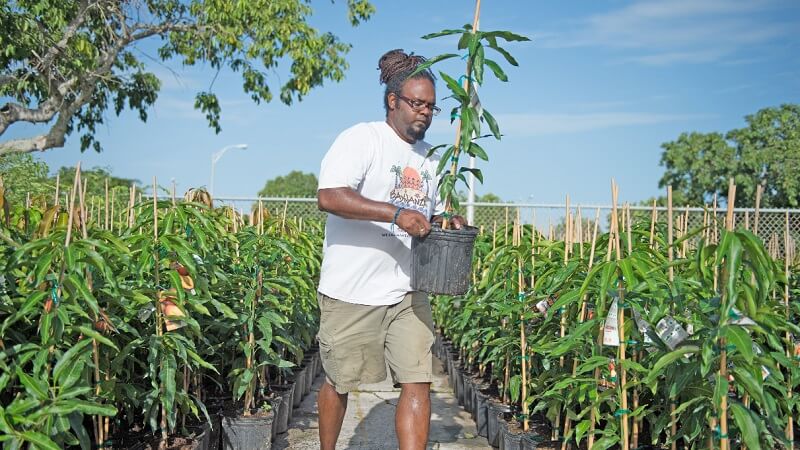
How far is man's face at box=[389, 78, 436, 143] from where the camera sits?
3.24 m

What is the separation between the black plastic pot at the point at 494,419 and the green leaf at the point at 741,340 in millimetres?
2446

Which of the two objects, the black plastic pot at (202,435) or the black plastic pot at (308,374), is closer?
the black plastic pot at (202,435)

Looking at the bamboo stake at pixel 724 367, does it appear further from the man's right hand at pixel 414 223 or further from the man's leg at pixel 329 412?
the man's leg at pixel 329 412

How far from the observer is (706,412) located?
2467mm

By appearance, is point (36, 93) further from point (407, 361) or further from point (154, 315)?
point (407, 361)

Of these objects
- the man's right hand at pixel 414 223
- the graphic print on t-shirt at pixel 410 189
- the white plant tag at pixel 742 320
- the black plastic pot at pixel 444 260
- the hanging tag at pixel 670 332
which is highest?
the graphic print on t-shirt at pixel 410 189

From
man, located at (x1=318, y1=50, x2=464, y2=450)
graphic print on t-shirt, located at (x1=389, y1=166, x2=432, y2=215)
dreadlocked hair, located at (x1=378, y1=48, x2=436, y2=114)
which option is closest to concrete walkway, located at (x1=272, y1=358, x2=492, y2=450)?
man, located at (x1=318, y1=50, x2=464, y2=450)

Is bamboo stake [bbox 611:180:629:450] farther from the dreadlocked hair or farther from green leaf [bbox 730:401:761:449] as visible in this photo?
the dreadlocked hair

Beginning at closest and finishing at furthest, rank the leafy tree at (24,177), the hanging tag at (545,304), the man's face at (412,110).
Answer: the man's face at (412,110), the hanging tag at (545,304), the leafy tree at (24,177)

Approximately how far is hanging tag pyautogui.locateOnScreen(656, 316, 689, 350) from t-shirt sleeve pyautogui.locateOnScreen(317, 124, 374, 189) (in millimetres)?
1392

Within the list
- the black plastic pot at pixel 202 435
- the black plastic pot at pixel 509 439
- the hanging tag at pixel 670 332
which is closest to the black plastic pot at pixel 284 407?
the black plastic pot at pixel 202 435

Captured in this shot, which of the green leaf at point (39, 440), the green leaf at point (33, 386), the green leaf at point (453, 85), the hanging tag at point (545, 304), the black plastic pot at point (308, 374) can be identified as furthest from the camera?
the black plastic pot at point (308, 374)

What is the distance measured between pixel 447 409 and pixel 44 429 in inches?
151

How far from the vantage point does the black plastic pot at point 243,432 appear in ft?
13.5
